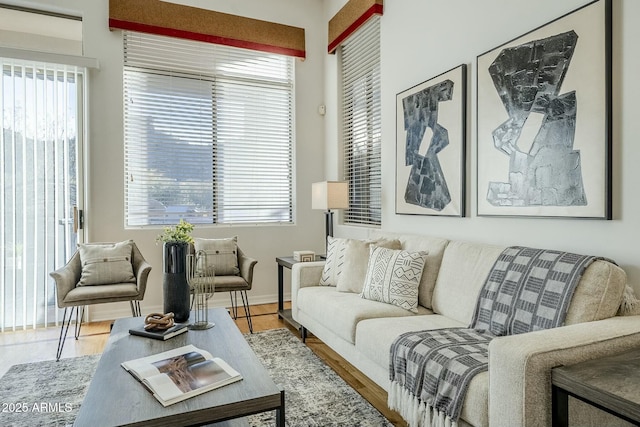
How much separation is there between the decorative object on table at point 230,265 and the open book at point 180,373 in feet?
5.53

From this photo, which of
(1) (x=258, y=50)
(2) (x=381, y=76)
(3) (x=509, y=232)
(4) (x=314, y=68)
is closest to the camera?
(3) (x=509, y=232)

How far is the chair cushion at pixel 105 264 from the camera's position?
10.6 feet

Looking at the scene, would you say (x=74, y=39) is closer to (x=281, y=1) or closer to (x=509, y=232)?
(x=281, y=1)

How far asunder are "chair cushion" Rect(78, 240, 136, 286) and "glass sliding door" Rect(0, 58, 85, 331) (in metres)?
0.51

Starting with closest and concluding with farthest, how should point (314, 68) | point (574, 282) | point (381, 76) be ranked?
point (574, 282)
point (381, 76)
point (314, 68)

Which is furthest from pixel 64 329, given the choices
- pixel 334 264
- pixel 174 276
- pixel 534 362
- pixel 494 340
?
pixel 534 362

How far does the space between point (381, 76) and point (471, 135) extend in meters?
1.33

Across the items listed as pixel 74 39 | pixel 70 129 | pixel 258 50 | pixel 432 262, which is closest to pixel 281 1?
pixel 258 50

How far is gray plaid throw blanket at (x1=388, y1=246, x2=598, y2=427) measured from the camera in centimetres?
158

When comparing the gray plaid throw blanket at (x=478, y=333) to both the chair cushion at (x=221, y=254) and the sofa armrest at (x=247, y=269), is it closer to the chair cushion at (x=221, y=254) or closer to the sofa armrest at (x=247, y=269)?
the sofa armrest at (x=247, y=269)

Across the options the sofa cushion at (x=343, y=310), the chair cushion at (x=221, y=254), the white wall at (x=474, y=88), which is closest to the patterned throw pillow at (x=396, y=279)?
the sofa cushion at (x=343, y=310)

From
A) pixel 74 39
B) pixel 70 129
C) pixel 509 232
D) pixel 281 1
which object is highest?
pixel 281 1

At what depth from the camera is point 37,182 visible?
3.56 meters

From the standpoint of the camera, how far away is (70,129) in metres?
3.69
